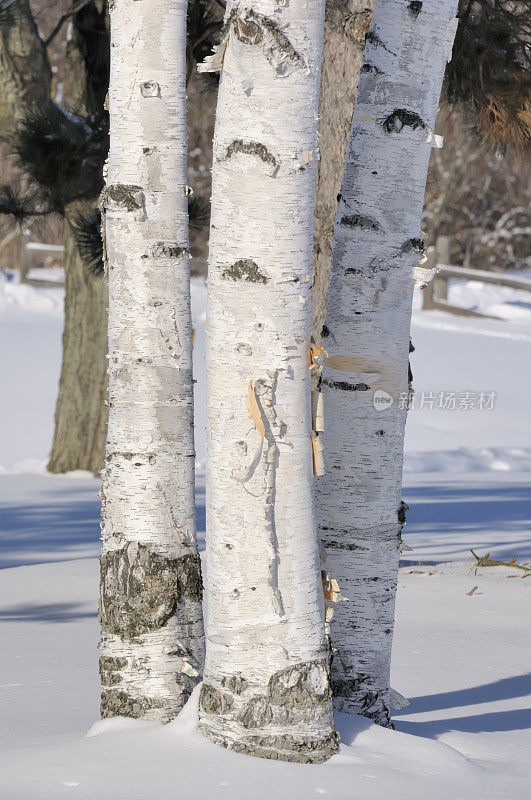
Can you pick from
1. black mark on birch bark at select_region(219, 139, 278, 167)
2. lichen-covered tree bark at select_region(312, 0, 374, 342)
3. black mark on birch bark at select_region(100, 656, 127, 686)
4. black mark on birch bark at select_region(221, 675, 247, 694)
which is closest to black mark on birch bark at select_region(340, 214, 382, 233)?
black mark on birch bark at select_region(219, 139, 278, 167)

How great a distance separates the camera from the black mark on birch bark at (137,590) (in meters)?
2.86

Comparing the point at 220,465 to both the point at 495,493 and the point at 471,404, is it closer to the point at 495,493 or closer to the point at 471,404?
the point at 495,493

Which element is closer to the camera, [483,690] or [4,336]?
[483,690]

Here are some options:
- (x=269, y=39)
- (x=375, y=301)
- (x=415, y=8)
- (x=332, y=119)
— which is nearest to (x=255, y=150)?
(x=269, y=39)

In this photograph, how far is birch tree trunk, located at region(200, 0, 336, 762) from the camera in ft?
7.86

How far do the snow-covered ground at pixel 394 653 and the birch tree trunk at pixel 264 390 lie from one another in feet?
0.53

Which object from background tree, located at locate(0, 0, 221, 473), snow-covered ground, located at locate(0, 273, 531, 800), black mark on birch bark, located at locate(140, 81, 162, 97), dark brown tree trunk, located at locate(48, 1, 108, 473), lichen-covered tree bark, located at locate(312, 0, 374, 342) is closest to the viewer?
snow-covered ground, located at locate(0, 273, 531, 800)

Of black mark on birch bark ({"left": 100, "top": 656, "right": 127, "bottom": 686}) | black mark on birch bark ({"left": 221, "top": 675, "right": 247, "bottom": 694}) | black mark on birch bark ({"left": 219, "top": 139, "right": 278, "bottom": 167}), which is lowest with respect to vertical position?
black mark on birch bark ({"left": 100, "top": 656, "right": 127, "bottom": 686})

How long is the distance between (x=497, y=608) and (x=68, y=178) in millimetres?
4241

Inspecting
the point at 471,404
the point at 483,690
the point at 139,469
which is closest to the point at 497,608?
the point at 483,690

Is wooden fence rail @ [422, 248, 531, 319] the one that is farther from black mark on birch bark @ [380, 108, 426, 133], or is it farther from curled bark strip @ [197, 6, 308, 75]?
curled bark strip @ [197, 6, 308, 75]

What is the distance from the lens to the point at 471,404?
13352 mm

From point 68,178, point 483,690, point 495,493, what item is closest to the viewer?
point 483,690

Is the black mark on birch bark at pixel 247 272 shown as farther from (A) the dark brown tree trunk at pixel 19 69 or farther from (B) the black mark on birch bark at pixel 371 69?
(A) the dark brown tree trunk at pixel 19 69
